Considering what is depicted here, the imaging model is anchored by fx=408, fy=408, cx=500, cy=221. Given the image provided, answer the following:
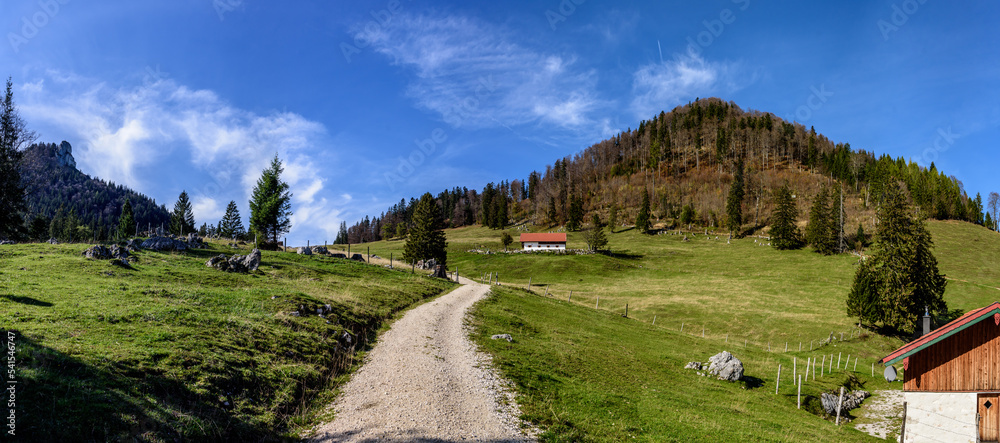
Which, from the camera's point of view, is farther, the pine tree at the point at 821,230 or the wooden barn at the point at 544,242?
the wooden barn at the point at 544,242

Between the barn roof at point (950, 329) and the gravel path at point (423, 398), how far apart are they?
20.4 m

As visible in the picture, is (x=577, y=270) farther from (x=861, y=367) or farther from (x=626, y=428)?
(x=626, y=428)

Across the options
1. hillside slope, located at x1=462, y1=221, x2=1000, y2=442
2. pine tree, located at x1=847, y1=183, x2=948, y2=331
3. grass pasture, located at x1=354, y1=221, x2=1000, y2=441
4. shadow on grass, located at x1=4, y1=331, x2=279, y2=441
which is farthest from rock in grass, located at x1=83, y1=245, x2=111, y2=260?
pine tree, located at x1=847, y1=183, x2=948, y2=331

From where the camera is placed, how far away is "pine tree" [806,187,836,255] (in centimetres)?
8982

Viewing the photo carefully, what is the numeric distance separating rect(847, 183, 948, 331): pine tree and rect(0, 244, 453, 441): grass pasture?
56.3m

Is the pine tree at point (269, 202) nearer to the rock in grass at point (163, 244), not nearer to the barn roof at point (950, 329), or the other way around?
the rock in grass at point (163, 244)

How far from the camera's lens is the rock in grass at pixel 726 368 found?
26109 mm

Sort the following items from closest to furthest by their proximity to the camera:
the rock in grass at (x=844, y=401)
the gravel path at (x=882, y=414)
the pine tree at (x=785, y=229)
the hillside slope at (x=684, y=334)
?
the hillside slope at (x=684, y=334)
the gravel path at (x=882, y=414)
the rock in grass at (x=844, y=401)
the pine tree at (x=785, y=229)

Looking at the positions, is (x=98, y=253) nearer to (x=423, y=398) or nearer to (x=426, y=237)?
(x=423, y=398)

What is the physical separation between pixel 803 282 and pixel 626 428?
7240 cm

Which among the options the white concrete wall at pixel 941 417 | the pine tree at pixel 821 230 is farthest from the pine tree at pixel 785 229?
the white concrete wall at pixel 941 417

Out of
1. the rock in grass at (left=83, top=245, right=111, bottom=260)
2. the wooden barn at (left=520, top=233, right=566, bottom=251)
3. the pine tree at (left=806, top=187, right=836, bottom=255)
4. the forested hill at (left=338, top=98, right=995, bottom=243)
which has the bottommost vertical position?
the rock in grass at (left=83, top=245, right=111, bottom=260)

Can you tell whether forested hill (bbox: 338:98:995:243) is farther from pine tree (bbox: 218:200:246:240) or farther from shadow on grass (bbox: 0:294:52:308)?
shadow on grass (bbox: 0:294:52:308)

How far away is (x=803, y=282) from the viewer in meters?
68.9
